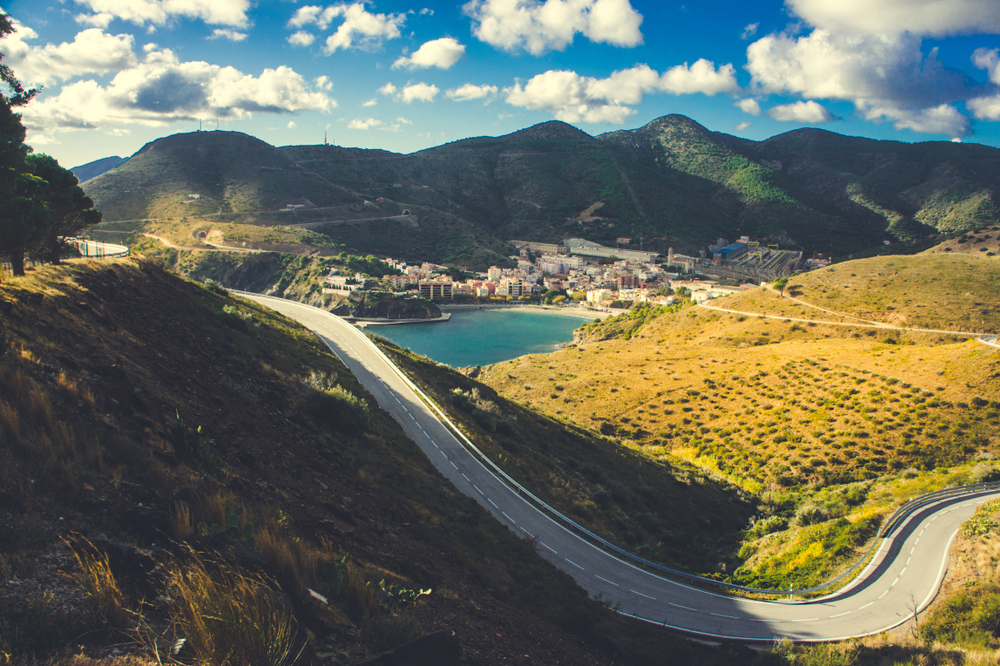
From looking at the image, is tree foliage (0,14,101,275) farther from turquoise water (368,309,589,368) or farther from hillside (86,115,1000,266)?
hillside (86,115,1000,266)

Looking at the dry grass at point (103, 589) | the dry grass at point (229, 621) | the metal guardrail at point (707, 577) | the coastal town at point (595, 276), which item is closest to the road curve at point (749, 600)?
the metal guardrail at point (707, 577)

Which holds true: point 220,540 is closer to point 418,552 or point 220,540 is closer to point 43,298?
point 418,552

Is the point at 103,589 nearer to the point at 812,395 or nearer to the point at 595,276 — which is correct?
the point at 812,395

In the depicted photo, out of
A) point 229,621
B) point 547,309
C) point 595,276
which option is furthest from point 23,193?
point 595,276

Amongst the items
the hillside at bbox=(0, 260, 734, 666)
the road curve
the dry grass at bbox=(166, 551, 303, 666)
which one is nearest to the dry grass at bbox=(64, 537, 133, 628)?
the hillside at bbox=(0, 260, 734, 666)

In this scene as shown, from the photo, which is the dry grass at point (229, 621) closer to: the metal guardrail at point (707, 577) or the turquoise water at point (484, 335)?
the metal guardrail at point (707, 577)

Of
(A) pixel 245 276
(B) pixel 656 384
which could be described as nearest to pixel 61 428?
(B) pixel 656 384
